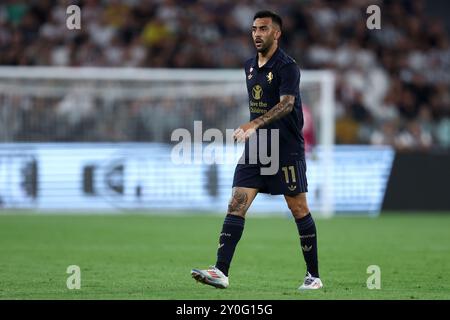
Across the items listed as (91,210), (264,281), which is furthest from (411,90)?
(264,281)

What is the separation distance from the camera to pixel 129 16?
22766mm

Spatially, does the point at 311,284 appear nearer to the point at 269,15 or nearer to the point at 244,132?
the point at 244,132

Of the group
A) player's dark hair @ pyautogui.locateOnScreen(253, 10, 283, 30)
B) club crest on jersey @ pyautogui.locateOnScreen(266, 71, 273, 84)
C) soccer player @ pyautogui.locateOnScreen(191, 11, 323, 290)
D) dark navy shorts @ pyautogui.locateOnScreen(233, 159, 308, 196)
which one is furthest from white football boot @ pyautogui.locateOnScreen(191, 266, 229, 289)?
player's dark hair @ pyautogui.locateOnScreen(253, 10, 283, 30)

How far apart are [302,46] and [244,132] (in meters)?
15.4

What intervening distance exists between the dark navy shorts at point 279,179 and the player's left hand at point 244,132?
0.44m

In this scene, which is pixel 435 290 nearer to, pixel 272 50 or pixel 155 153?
pixel 272 50

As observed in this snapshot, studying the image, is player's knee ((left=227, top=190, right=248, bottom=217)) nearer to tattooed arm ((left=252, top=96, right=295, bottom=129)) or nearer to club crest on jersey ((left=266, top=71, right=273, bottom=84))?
tattooed arm ((left=252, top=96, right=295, bottom=129))

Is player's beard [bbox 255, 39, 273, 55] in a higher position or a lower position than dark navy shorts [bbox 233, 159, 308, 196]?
higher

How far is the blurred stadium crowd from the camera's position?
21.4 m

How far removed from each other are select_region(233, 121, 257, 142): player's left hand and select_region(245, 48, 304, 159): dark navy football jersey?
31 cm

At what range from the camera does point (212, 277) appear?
8.16 m

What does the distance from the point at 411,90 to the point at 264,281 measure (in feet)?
48.7

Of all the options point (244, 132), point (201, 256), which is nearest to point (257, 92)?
point (244, 132)

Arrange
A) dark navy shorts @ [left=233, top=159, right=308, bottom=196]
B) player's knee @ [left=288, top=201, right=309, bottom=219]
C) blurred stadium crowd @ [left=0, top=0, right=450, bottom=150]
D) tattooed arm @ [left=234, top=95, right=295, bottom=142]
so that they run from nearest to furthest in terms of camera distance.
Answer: tattooed arm @ [left=234, top=95, right=295, bottom=142], dark navy shorts @ [left=233, top=159, right=308, bottom=196], player's knee @ [left=288, top=201, right=309, bottom=219], blurred stadium crowd @ [left=0, top=0, right=450, bottom=150]
